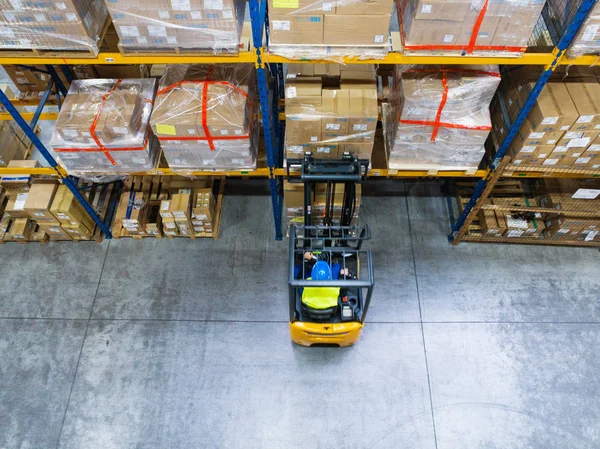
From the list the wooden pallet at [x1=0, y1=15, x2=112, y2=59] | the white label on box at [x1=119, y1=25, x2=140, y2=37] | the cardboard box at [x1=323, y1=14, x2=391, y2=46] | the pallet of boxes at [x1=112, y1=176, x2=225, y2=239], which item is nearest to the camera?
the cardboard box at [x1=323, y1=14, x2=391, y2=46]

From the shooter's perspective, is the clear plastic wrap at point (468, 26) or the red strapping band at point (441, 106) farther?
the red strapping band at point (441, 106)

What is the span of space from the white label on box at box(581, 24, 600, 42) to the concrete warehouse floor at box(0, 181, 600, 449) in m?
3.00

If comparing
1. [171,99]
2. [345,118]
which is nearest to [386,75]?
[345,118]

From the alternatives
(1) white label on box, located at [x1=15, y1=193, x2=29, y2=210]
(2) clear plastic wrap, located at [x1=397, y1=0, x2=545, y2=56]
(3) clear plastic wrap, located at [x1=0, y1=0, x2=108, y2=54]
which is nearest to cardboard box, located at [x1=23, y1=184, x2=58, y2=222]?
(1) white label on box, located at [x1=15, y1=193, x2=29, y2=210]

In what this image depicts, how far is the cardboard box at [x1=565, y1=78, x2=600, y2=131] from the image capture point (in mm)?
4309

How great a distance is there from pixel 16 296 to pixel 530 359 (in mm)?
6460

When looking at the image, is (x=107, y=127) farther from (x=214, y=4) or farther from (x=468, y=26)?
(x=468, y=26)

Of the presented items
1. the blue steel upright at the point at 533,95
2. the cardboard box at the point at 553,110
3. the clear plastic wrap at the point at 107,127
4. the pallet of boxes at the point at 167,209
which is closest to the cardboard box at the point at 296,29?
the clear plastic wrap at the point at 107,127

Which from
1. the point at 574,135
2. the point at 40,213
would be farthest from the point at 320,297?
the point at 40,213

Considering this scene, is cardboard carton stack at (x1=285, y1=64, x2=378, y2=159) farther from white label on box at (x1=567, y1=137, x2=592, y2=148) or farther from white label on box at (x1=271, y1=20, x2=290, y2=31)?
white label on box at (x1=567, y1=137, x2=592, y2=148)

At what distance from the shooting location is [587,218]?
5.66m

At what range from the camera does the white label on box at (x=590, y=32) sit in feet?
12.0

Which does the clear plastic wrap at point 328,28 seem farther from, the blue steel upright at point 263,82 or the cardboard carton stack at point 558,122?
the cardboard carton stack at point 558,122

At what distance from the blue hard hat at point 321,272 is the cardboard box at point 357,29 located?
6.83ft
